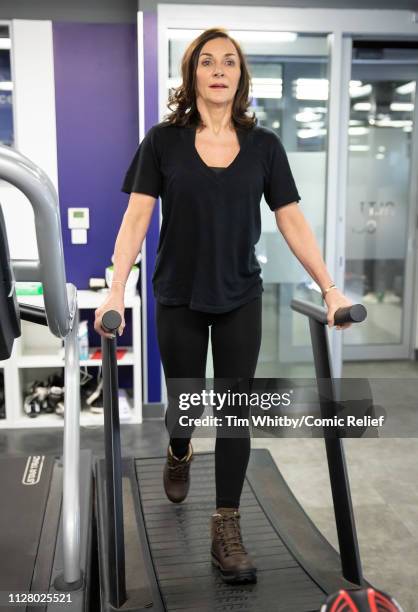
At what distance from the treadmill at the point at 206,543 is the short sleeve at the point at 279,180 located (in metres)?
0.38

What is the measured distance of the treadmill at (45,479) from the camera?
1.28 meters

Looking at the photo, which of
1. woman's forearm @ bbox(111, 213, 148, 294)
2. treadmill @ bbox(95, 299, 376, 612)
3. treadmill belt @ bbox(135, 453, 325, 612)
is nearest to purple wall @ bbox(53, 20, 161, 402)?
treadmill belt @ bbox(135, 453, 325, 612)

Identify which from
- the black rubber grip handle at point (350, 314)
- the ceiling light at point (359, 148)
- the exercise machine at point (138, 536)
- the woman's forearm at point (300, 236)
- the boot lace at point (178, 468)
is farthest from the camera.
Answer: the ceiling light at point (359, 148)

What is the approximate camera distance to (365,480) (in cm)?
347

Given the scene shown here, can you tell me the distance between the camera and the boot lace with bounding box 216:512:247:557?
220cm

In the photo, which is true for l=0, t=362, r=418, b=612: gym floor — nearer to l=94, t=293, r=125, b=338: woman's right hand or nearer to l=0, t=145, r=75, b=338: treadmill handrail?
l=94, t=293, r=125, b=338: woman's right hand

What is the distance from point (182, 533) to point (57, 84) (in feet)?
9.98

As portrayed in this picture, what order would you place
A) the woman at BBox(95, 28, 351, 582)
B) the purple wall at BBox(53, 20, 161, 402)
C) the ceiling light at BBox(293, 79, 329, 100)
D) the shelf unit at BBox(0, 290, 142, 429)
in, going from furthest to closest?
the ceiling light at BBox(293, 79, 329, 100) → the purple wall at BBox(53, 20, 161, 402) → the shelf unit at BBox(0, 290, 142, 429) → the woman at BBox(95, 28, 351, 582)

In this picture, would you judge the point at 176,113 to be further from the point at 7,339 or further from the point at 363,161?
the point at 363,161

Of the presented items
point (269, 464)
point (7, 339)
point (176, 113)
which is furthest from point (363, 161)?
point (7, 339)

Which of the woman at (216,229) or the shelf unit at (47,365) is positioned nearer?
the woman at (216,229)

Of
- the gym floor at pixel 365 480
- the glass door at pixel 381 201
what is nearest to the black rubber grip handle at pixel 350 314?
the gym floor at pixel 365 480

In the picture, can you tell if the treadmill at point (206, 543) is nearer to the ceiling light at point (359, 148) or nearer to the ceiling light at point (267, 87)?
the ceiling light at point (267, 87)

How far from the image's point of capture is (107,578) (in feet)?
7.18
